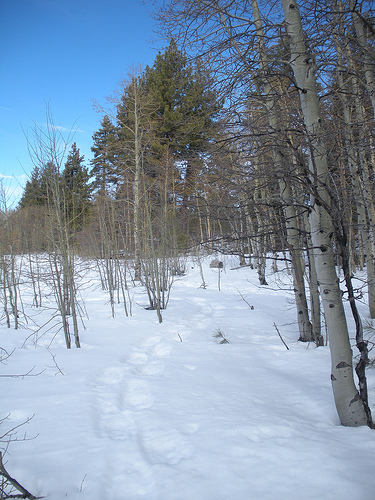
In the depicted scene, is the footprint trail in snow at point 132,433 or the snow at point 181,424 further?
the footprint trail in snow at point 132,433

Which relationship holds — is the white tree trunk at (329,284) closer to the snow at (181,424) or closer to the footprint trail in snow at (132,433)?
the snow at (181,424)

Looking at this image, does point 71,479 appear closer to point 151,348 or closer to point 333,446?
point 333,446

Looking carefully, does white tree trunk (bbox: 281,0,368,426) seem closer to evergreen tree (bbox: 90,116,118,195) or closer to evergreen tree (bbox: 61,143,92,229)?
evergreen tree (bbox: 61,143,92,229)

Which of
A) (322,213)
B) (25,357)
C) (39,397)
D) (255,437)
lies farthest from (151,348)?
(322,213)

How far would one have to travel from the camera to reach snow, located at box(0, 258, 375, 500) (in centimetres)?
199

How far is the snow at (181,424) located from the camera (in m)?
1.99

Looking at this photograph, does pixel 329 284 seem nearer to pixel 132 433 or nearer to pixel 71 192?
pixel 132 433

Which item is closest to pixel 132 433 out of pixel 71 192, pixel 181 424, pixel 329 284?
pixel 181 424

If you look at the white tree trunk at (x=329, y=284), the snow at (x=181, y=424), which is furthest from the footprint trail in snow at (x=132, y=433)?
the white tree trunk at (x=329, y=284)

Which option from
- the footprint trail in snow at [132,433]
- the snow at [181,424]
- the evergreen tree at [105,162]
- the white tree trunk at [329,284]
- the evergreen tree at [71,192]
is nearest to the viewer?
the snow at [181,424]

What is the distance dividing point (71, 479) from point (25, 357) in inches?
134

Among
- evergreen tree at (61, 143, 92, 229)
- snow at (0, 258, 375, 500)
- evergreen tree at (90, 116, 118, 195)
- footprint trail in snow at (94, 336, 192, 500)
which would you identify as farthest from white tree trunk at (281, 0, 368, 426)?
evergreen tree at (90, 116, 118, 195)

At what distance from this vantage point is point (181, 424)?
9.29ft

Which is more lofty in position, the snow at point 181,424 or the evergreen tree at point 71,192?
the evergreen tree at point 71,192
